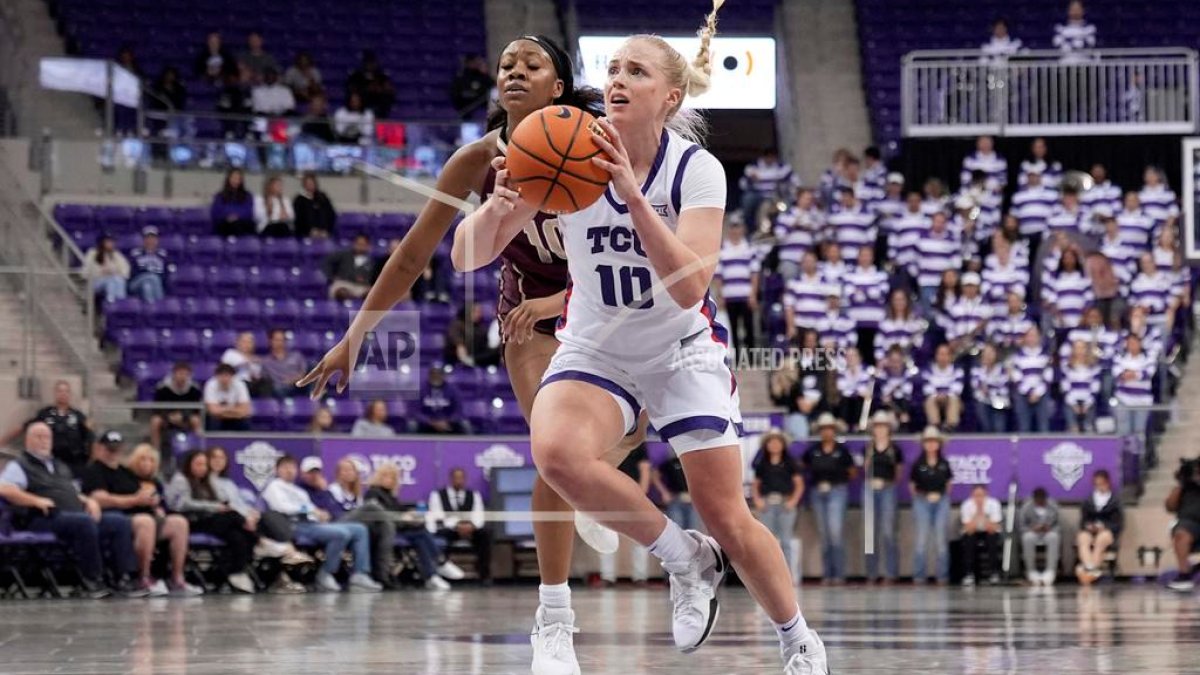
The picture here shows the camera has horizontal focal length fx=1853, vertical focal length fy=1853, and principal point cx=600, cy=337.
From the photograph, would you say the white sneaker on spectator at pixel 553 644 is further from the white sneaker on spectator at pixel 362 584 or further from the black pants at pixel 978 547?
the black pants at pixel 978 547

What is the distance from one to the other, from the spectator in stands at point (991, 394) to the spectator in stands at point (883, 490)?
129cm

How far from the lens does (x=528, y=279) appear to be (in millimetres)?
7355

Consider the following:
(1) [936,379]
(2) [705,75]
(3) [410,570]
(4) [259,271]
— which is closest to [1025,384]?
(1) [936,379]

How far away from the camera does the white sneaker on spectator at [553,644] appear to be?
678 cm

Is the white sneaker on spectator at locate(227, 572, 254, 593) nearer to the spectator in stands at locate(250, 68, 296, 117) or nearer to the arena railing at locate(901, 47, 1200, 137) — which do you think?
the spectator in stands at locate(250, 68, 296, 117)

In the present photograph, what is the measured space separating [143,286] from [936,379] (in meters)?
8.61

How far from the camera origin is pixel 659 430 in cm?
646

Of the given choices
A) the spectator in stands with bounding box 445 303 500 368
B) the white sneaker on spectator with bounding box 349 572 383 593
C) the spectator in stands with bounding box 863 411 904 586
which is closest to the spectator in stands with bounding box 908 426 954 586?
the spectator in stands with bounding box 863 411 904 586

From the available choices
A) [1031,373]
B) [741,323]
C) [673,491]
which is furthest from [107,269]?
[1031,373]

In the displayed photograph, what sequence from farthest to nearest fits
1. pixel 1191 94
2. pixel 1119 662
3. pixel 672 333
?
pixel 1191 94 → pixel 1119 662 → pixel 672 333

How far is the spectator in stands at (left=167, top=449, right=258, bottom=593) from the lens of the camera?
53.6ft

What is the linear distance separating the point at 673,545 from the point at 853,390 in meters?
12.7

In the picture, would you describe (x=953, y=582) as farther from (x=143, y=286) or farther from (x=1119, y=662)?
(x=1119, y=662)

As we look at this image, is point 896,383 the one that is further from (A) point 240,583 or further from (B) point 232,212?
(B) point 232,212
